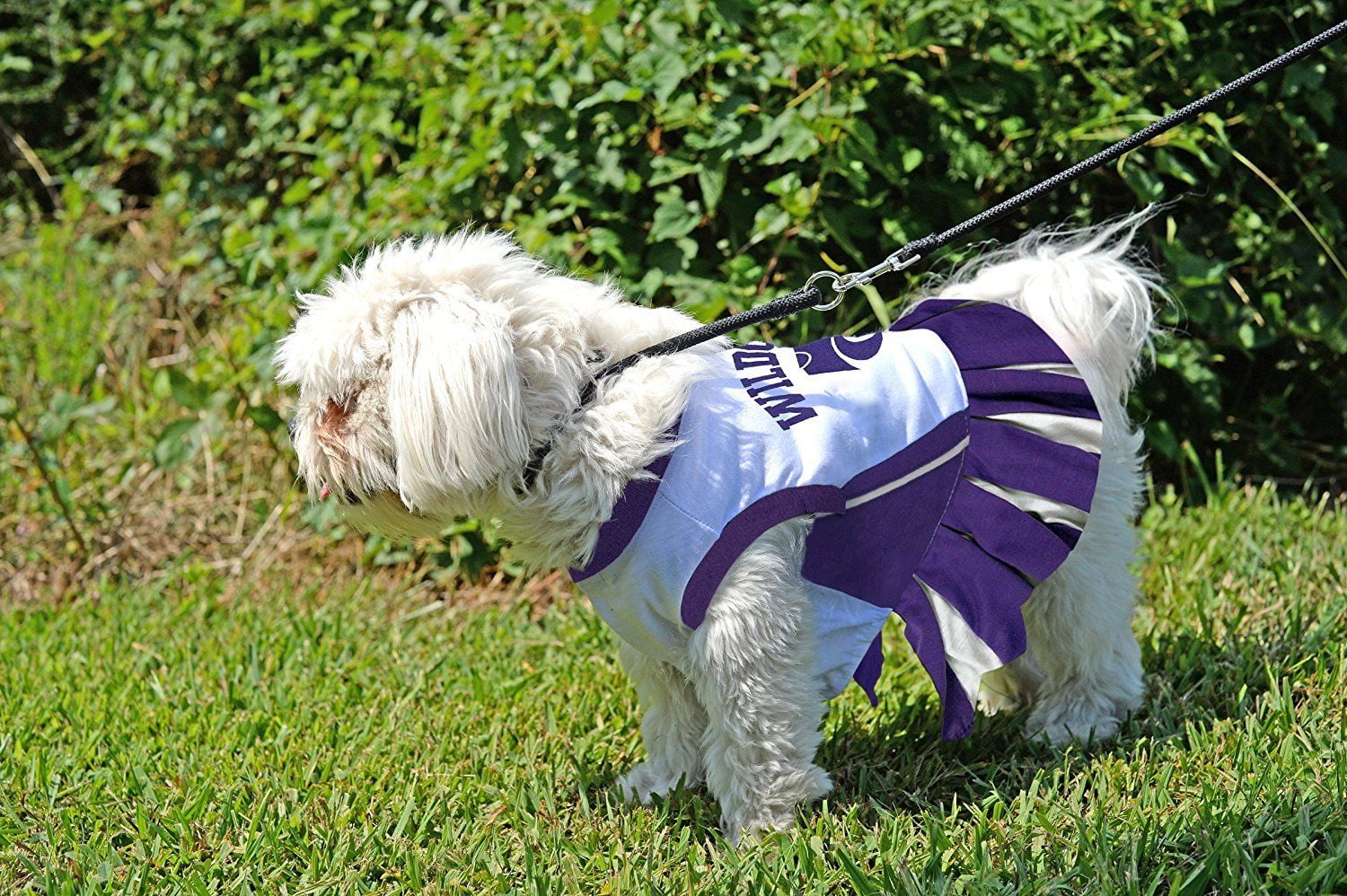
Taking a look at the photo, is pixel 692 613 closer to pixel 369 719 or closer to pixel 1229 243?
pixel 369 719

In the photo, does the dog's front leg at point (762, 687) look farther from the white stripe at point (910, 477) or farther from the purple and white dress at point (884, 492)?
the white stripe at point (910, 477)

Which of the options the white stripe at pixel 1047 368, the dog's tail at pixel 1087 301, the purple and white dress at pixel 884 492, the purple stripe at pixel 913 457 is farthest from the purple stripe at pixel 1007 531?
the dog's tail at pixel 1087 301

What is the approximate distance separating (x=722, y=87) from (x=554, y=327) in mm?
1889

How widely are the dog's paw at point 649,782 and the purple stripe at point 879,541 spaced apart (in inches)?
27.4

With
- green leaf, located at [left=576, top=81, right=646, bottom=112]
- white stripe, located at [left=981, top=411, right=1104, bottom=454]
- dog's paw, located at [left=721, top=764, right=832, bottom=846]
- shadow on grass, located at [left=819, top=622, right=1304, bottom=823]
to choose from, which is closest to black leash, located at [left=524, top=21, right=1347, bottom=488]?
white stripe, located at [left=981, top=411, right=1104, bottom=454]

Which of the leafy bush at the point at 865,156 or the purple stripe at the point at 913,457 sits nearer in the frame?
the purple stripe at the point at 913,457

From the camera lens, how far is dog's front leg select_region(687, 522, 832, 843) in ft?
8.65

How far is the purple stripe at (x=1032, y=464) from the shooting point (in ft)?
9.82

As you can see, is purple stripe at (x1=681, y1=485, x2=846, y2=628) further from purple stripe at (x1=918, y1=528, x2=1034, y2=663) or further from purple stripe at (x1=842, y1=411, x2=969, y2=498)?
purple stripe at (x1=918, y1=528, x2=1034, y2=663)

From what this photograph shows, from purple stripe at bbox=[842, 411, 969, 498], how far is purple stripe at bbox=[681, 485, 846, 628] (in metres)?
0.17

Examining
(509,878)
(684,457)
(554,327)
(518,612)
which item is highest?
(554,327)

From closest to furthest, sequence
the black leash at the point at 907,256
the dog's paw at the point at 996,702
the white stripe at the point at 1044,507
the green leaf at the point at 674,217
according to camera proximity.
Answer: the black leash at the point at 907,256 → the white stripe at the point at 1044,507 → the dog's paw at the point at 996,702 → the green leaf at the point at 674,217

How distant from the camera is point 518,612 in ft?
14.5

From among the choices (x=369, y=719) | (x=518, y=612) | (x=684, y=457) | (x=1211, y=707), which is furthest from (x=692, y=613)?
(x=518, y=612)
